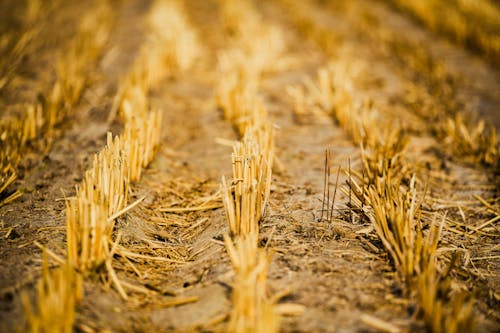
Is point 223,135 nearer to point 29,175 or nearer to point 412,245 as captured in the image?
point 29,175

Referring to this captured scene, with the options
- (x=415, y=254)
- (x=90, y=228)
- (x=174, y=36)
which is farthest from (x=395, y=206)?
(x=174, y=36)

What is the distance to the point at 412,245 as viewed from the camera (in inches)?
65.2

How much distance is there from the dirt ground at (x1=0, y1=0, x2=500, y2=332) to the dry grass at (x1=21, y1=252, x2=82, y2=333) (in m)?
0.08

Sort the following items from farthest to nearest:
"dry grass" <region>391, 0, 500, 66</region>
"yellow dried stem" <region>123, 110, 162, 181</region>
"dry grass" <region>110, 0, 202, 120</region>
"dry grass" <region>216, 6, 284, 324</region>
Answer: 1. "dry grass" <region>391, 0, 500, 66</region>
2. "dry grass" <region>110, 0, 202, 120</region>
3. "yellow dried stem" <region>123, 110, 162, 181</region>
4. "dry grass" <region>216, 6, 284, 324</region>

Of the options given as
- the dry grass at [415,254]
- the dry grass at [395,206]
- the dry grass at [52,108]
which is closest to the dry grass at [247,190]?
the dry grass at [395,206]

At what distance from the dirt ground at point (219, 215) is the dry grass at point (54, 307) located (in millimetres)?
77

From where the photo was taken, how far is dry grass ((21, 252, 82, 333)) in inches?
49.4

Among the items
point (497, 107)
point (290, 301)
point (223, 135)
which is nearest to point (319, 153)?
point (223, 135)

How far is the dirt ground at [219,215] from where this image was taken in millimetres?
1529

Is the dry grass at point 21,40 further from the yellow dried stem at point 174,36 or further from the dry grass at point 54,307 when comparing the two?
the dry grass at point 54,307

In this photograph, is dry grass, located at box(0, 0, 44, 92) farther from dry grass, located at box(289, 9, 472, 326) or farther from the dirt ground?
dry grass, located at box(289, 9, 472, 326)

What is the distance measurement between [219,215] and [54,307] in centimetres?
100

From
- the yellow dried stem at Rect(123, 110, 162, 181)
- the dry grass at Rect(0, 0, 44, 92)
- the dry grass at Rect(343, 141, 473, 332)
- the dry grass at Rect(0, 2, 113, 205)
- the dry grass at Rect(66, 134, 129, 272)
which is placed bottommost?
the dry grass at Rect(343, 141, 473, 332)

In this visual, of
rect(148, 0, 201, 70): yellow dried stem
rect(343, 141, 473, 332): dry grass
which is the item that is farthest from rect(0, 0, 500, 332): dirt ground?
rect(148, 0, 201, 70): yellow dried stem
